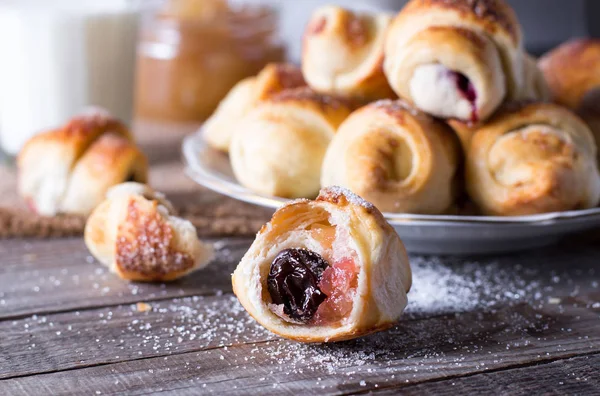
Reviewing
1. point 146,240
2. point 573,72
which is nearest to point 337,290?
point 146,240

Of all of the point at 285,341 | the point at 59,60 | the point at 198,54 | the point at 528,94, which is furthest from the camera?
the point at 198,54

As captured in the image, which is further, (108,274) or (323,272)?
(108,274)

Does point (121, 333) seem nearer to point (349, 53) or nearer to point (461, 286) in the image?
point (461, 286)

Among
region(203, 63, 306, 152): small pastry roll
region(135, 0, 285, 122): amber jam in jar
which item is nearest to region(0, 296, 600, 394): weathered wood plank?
region(203, 63, 306, 152): small pastry roll

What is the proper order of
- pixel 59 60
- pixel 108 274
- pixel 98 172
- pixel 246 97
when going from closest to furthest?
pixel 108 274
pixel 98 172
pixel 246 97
pixel 59 60

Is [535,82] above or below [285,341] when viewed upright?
above

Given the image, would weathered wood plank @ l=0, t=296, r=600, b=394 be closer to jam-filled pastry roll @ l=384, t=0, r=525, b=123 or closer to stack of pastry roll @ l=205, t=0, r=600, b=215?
stack of pastry roll @ l=205, t=0, r=600, b=215
